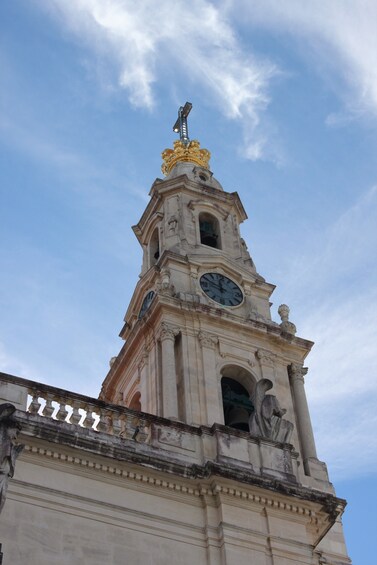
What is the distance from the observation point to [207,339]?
21391 millimetres

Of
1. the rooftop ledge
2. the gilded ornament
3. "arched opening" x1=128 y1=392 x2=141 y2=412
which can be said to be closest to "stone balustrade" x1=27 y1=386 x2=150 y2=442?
the rooftop ledge

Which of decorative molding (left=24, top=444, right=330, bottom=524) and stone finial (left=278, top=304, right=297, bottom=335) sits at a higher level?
stone finial (left=278, top=304, right=297, bottom=335)

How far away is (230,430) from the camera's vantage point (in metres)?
17.8

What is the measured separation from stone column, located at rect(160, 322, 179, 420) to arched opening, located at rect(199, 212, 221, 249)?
4.79 metres

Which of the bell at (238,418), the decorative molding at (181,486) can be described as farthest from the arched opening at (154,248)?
the decorative molding at (181,486)

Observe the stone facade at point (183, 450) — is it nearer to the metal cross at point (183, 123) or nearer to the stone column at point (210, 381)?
the stone column at point (210, 381)

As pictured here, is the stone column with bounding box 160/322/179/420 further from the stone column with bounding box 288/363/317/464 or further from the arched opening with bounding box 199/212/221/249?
the arched opening with bounding box 199/212/221/249

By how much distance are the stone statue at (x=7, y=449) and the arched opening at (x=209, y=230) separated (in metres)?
11.9

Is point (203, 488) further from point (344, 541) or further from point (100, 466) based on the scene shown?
point (344, 541)

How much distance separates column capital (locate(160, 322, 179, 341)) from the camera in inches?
837

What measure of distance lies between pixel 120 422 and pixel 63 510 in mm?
2242

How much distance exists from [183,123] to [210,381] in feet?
42.0

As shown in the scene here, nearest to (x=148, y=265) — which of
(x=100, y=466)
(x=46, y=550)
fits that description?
(x=100, y=466)

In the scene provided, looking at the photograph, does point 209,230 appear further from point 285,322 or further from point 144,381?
point 144,381
